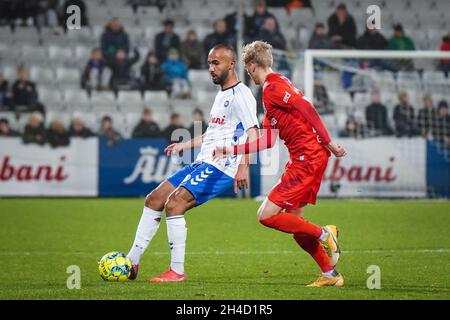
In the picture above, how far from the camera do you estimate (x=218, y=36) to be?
2011cm

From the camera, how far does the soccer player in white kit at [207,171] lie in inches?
314

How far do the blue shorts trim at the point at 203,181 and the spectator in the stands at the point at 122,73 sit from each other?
12.3m

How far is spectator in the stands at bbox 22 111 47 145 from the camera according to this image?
17.9 meters

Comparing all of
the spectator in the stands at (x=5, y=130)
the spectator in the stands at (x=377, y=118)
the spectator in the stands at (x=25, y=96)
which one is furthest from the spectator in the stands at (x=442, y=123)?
the spectator in the stands at (x=5, y=130)

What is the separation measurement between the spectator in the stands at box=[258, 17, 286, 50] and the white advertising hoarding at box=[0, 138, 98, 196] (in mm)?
4716

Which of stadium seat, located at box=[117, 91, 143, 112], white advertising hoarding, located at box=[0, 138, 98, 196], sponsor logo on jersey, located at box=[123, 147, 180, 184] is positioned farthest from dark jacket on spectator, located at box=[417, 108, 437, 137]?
white advertising hoarding, located at box=[0, 138, 98, 196]

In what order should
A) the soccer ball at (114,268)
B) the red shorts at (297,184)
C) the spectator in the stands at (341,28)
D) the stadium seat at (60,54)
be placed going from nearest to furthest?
the red shorts at (297,184)
the soccer ball at (114,268)
the spectator in the stands at (341,28)
the stadium seat at (60,54)

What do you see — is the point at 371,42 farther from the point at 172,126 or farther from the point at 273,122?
the point at 273,122

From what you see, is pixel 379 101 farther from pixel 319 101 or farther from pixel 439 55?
pixel 439 55

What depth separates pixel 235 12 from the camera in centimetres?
2120

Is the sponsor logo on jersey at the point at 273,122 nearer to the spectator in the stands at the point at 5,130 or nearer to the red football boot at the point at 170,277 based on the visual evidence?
the red football boot at the point at 170,277

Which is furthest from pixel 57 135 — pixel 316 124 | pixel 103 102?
pixel 316 124

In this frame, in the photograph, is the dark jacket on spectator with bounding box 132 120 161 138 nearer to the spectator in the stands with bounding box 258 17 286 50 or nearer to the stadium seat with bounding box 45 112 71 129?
the stadium seat with bounding box 45 112 71 129

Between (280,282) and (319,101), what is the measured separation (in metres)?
11.1
